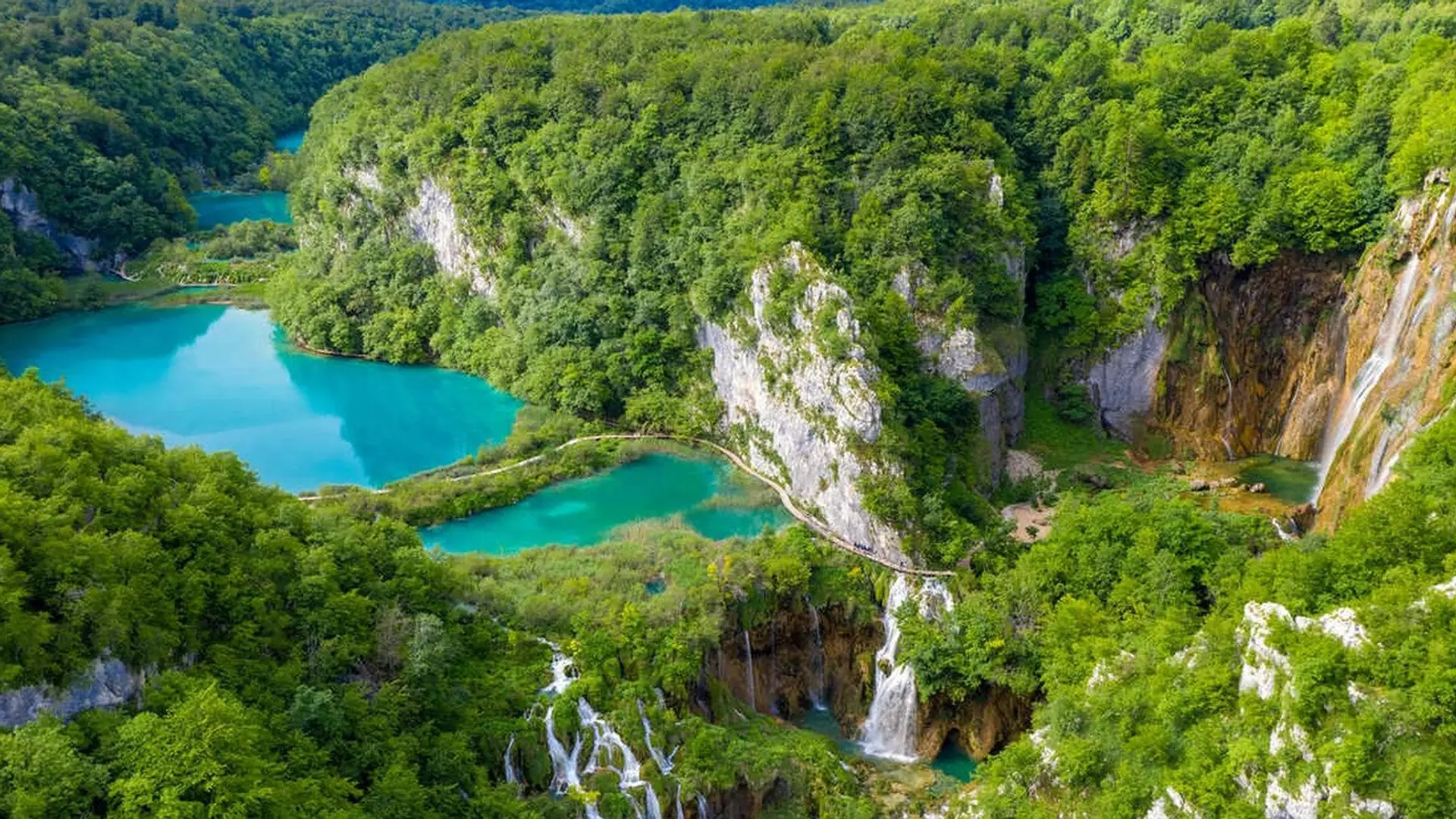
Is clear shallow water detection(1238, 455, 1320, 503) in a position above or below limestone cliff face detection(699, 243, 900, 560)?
below

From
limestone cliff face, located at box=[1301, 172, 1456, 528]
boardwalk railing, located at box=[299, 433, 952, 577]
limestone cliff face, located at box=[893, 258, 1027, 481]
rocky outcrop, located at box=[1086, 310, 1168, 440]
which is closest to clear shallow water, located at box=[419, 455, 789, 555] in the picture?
boardwalk railing, located at box=[299, 433, 952, 577]

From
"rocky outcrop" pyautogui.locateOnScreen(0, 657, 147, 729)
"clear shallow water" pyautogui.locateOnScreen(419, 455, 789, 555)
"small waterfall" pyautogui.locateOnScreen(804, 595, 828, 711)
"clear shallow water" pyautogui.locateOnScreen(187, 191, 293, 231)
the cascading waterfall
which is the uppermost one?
"clear shallow water" pyautogui.locateOnScreen(187, 191, 293, 231)

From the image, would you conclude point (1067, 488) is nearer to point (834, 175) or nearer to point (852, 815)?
point (834, 175)

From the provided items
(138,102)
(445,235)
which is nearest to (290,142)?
(138,102)

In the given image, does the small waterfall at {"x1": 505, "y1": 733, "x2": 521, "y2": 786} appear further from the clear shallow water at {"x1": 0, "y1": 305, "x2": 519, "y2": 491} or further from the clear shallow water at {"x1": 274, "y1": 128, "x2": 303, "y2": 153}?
the clear shallow water at {"x1": 274, "y1": 128, "x2": 303, "y2": 153}

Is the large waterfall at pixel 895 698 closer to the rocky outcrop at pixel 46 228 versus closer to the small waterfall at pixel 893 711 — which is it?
the small waterfall at pixel 893 711

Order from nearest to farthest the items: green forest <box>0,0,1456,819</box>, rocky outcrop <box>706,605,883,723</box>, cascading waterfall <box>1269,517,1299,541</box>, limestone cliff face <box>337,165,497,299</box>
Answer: green forest <box>0,0,1456,819</box> → rocky outcrop <box>706,605,883,723</box> → cascading waterfall <box>1269,517,1299,541</box> → limestone cliff face <box>337,165,497,299</box>

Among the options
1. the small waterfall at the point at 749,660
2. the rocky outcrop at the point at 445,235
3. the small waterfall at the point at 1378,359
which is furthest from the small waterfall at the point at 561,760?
the rocky outcrop at the point at 445,235
